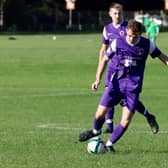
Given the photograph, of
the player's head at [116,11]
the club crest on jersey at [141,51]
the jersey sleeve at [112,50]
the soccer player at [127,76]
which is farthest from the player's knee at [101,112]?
the player's head at [116,11]

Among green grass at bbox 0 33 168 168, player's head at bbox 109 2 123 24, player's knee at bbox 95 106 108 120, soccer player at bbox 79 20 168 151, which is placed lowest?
green grass at bbox 0 33 168 168

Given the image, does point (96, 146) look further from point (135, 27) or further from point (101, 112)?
point (135, 27)

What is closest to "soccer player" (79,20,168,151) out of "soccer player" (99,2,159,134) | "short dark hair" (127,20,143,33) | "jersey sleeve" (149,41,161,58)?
"jersey sleeve" (149,41,161,58)

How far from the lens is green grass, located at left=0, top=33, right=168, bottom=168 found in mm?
10188

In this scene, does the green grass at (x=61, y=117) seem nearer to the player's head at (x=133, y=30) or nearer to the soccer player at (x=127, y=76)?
the soccer player at (x=127, y=76)

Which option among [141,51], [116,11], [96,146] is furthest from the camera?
[116,11]

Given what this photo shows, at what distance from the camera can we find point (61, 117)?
17062mm

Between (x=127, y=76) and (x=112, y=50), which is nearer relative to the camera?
(x=127, y=76)

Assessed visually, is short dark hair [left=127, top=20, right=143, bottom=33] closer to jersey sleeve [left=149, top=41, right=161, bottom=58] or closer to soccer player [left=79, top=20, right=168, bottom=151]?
soccer player [left=79, top=20, right=168, bottom=151]

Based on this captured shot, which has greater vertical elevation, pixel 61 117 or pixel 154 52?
pixel 154 52

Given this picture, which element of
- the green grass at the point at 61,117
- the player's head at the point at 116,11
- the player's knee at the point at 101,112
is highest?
the player's head at the point at 116,11

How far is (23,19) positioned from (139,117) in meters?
78.9

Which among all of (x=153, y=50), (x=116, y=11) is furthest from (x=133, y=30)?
(x=116, y=11)

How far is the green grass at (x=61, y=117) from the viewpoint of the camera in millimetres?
10188
